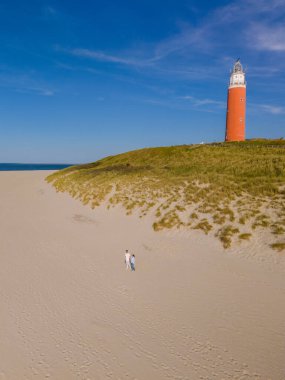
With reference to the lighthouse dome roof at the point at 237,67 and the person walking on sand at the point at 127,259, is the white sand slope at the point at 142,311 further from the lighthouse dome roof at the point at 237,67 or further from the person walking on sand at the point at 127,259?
the lighthouse dome roof at the point at 237,67

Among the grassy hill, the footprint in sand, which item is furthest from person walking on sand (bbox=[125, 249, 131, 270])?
the footprint in sand

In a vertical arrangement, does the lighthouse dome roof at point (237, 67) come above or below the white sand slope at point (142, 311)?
above

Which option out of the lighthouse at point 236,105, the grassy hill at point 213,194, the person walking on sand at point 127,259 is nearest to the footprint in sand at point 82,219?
the grassy hill at point 213,194

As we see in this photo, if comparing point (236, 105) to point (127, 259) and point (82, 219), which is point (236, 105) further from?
point (127, 259)

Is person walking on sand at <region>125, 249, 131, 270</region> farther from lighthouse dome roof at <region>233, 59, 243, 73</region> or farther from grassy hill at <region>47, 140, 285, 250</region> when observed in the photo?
lighthouse dome roof at <region>233, 59, 243, 73</region>

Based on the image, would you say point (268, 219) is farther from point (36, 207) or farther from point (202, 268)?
point (36, 207)

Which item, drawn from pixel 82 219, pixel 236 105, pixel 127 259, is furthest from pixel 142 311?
pixel 236 105
